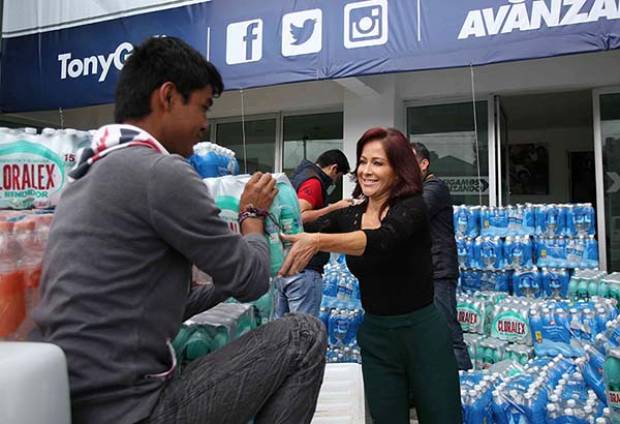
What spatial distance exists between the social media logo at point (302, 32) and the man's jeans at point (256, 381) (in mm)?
3551

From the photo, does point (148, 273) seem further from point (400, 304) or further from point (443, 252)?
point (443, 252)

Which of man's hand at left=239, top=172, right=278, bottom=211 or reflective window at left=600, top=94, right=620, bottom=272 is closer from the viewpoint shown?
man's hand at left=239, top=172, right=278, bottom=211

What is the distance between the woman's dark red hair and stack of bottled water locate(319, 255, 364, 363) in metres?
2.30

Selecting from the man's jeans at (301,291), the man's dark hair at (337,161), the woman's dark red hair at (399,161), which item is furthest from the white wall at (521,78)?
the woman's dark red hair at (399,161)

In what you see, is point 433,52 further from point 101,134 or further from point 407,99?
point 101,134

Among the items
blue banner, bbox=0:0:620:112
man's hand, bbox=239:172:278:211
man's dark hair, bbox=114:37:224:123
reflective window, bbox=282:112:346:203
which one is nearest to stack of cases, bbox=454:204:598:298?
blue banner, bbox=0:0:620:112

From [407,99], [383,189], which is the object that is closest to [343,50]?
[407,99]

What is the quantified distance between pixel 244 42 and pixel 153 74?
3.71 metres

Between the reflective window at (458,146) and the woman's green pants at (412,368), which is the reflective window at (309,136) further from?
the woman's green pants at (412,368)

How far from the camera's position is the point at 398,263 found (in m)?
1.86

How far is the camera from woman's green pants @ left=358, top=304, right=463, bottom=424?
1.84 meters

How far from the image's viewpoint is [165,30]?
4965 mm

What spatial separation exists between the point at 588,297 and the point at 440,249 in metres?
1.69

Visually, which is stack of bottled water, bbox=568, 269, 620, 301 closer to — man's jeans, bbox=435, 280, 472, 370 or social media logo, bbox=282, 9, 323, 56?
man's jeans, bbox=435, 280, 472, 370
